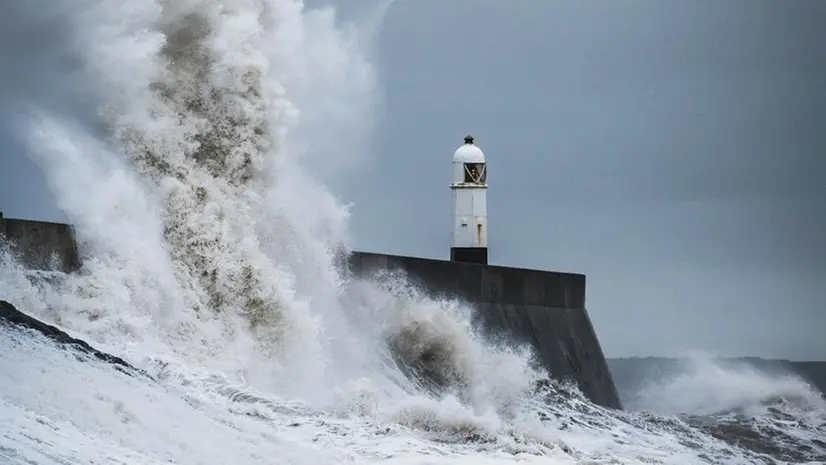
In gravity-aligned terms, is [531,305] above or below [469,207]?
below

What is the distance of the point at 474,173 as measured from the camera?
19.9 metres

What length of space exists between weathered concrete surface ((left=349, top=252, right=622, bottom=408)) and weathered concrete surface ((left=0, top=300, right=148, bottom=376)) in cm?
523

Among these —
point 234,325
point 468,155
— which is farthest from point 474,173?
point 234,325

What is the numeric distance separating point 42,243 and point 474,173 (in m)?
8.86

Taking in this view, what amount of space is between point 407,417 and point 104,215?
9.05ft

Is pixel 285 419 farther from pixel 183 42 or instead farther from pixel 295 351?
pixel 183 42

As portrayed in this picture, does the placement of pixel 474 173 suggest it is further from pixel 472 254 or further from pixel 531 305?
pixel 531 305

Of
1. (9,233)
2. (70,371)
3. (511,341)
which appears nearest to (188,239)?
(9,233)

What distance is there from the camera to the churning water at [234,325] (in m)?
10.1

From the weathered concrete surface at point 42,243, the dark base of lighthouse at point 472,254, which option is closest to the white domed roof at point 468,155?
the dark base of lighthouse at point 472,254

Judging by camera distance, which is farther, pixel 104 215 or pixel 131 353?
pixel 104 215

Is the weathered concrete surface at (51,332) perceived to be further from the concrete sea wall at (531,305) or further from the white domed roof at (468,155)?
the white domed roof at (468,155)

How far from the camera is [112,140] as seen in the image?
14.1 metres

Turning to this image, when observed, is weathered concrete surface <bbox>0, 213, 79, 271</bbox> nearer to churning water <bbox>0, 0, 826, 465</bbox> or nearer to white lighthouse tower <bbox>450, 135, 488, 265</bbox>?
churning water <bbox>0, 0, 826, 465</bbox>
